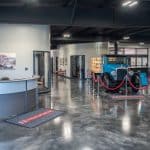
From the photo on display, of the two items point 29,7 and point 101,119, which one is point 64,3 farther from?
point 101,119

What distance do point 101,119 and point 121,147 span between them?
219cm

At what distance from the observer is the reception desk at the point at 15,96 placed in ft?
21.9

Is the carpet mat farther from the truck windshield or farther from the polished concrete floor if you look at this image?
the truck windshield

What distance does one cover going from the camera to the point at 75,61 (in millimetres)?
21078

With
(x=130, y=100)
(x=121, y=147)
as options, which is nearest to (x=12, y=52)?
(x=130, y=100)

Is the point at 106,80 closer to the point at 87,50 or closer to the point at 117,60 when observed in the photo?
the point at 117,60

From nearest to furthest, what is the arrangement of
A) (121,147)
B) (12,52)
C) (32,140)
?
(121,147), (32,140), (12,52)

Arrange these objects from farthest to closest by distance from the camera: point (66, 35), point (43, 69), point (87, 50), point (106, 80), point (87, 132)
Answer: point (87, 50) → point (66, 35) → point (43, 69) → point (106, 80) → point (87, 132)

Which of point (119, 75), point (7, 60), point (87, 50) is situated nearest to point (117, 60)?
point (119, 75)

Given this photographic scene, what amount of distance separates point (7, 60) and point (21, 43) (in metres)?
1.01

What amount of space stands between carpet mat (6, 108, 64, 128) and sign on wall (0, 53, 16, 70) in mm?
3776

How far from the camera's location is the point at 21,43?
10742mm

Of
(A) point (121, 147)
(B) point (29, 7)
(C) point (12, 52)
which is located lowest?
(A) point (121, 147)

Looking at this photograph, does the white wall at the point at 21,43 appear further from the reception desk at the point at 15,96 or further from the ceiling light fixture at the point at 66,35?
the ceiling light fixture at the point at 66,35
